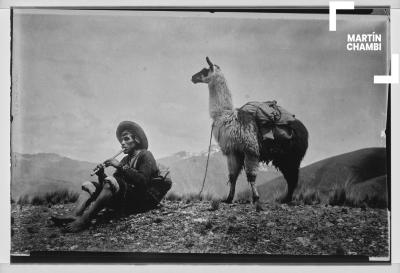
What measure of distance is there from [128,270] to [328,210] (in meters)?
2.03

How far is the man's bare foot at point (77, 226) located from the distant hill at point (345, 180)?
5.75ft

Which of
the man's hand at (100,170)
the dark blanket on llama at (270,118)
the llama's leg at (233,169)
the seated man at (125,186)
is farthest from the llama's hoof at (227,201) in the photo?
the man's hand at (100,170)

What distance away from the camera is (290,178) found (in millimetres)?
5680

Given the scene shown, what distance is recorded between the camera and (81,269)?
18.2ft

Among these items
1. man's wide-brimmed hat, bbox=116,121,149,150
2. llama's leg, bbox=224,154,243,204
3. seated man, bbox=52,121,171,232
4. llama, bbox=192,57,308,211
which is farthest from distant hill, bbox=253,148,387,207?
man's wide-brimmed hat, bbox=116,121,149,150

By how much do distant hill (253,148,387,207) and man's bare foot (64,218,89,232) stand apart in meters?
1.75

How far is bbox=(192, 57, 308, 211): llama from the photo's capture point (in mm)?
5680

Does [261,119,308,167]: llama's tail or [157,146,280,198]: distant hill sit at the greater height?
[261,119,308,167]: llama's tail

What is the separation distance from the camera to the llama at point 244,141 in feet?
18.6

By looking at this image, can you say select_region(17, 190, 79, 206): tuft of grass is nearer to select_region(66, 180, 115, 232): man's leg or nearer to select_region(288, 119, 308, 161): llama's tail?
select_region(66, 180, 115, 232): man's leg

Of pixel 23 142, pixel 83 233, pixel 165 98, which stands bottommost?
pixel 83 233

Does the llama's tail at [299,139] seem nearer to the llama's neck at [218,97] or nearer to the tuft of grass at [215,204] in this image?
the llama's neck at [218,97]
